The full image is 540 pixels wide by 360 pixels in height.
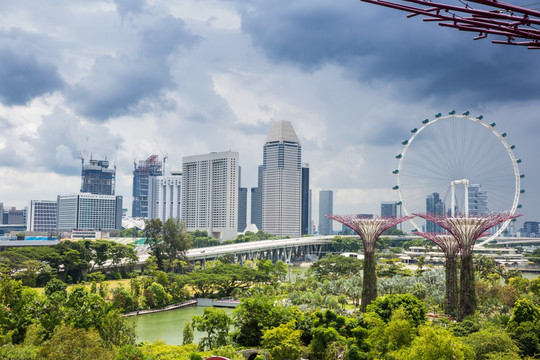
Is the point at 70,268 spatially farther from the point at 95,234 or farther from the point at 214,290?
the point at 95,234

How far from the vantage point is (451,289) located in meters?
47.2

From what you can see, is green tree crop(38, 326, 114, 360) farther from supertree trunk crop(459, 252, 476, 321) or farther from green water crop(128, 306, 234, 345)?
supertree trunk crop(459, 252, 476, 321)

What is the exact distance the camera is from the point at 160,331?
4569 cm

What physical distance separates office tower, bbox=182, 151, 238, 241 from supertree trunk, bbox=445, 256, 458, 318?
13846 centimetres

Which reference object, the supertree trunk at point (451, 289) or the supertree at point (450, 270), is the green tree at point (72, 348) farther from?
the supertree trunk at point (451, 289)

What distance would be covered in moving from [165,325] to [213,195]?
141 meters

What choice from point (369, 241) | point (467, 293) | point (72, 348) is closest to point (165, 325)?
point (369, 241)

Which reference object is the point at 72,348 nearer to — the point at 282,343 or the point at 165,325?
the point at 282,343

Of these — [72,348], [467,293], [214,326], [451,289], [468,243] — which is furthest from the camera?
[451,289]

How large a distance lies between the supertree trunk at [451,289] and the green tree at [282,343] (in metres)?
20.8

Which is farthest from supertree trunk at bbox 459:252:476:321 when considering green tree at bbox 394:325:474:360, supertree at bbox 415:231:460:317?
green tree at bbox 394:325:474:360

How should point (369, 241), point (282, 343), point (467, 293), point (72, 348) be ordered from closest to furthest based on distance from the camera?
point (72, 348)
point (282, 343)
point (467, 293)
point (369, 241)

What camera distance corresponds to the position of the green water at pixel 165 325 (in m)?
42.5

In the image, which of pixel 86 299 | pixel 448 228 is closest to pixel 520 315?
pixel 448 228
